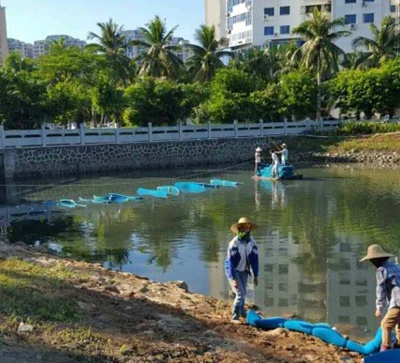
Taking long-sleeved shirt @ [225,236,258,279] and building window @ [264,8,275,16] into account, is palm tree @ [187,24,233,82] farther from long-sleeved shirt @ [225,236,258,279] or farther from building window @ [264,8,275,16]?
long-sleeved shirt @ [225,236,258,279]

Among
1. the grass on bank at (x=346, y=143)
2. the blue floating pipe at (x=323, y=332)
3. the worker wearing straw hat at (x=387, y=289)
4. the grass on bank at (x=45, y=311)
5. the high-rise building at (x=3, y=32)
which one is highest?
the high-rise building at (x=3, y=32)

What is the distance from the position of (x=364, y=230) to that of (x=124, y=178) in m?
16.4

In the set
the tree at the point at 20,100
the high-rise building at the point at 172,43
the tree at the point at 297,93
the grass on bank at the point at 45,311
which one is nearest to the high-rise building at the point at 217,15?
the high-rise building at the point at 172,43

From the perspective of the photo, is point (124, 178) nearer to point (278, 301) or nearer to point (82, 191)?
point (82, 191)

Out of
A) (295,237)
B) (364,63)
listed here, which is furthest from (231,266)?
(364,63)

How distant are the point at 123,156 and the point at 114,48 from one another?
54.3 ft

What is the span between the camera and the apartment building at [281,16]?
5931cm

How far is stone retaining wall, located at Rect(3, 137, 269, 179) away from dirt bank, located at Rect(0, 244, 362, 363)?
72.0 feet

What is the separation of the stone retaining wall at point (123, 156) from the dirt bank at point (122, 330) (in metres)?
22.0

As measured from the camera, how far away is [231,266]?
26.4ft

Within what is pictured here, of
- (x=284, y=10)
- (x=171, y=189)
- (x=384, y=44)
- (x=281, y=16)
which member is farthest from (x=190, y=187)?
(x=284, y=10)

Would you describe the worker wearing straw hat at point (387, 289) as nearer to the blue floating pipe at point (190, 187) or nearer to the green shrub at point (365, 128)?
the blue floating pipe at point (190, 187)

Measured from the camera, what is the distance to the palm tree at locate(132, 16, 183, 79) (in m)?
45.1

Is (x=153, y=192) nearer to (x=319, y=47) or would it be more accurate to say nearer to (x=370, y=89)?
(x=370, y=89)
